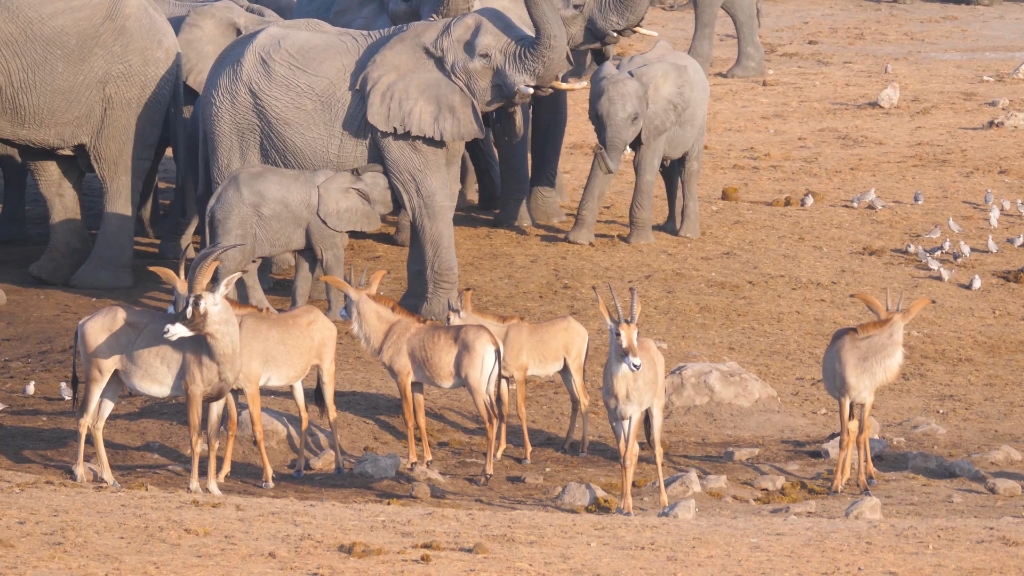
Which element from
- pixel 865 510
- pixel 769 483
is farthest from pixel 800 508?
pixel 769 483

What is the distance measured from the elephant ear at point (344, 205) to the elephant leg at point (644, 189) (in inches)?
147

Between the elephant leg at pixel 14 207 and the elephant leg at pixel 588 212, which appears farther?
the elephant leg at pixel 14 207

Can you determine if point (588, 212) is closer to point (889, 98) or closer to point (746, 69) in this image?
point (889, 98)

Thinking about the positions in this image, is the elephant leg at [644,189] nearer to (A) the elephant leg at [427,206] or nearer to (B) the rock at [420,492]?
(A) the elephant leg at [427,206]

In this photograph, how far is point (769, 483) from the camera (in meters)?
9.57

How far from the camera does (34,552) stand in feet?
22.8

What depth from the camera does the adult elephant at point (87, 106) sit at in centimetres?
1448

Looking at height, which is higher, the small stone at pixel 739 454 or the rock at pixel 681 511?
the rock at pixel 681 511

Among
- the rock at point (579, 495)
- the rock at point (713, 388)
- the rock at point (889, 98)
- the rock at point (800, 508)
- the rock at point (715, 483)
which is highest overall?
the rock at point (800, 508)

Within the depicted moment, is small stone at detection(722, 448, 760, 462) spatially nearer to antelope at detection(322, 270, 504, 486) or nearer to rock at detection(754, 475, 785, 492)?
rock at detection(754, 475, 785, 492)

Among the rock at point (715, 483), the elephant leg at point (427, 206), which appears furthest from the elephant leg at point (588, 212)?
the rock at point (715, 483)

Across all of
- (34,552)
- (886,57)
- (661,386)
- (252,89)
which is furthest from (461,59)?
(886,57)

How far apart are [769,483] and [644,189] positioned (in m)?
6.78

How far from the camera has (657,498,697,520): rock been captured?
841 centimetres
